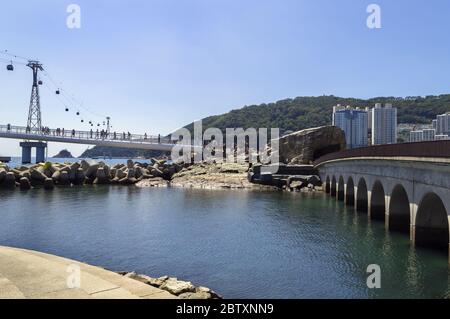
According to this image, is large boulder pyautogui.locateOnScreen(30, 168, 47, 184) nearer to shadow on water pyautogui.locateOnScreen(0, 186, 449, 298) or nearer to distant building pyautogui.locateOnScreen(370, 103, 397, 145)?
shadow on water pyautogui.locateOnScreen(0, 186, 449, 298)

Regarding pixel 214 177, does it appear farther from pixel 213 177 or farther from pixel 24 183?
pixel 24 183

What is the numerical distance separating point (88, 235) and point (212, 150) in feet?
198

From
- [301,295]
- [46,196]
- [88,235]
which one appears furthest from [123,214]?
[301,295]

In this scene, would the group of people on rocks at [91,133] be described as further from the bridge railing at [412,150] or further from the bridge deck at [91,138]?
the bridge railing at [412,150]

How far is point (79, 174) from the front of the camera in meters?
65.1

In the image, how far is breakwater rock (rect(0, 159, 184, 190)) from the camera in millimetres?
57594

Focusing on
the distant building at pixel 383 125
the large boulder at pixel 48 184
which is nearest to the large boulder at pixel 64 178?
the large boulder at pixel 48 184

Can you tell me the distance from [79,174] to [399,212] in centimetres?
5229

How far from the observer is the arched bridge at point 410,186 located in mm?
19016

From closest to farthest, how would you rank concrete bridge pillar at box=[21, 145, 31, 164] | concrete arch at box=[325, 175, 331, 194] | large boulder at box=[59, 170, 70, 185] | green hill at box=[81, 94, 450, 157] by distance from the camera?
concrete arch at box=[325, 175, 331, 194]
large boulder at box=[59, 170, 70, 185]
concrete bridge pillar at box=[21, 145, 31, 164]
green hill at box=[81, 94, 450, 157]

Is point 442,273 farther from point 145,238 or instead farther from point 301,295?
point 145,238

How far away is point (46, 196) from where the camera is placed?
47.5 meters

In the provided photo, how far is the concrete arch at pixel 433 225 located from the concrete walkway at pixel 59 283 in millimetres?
17745

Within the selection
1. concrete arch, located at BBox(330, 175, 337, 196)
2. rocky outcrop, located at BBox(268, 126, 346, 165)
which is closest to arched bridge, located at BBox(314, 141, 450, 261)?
concrete arch, located at BBox(330, 175, 337, 196)
